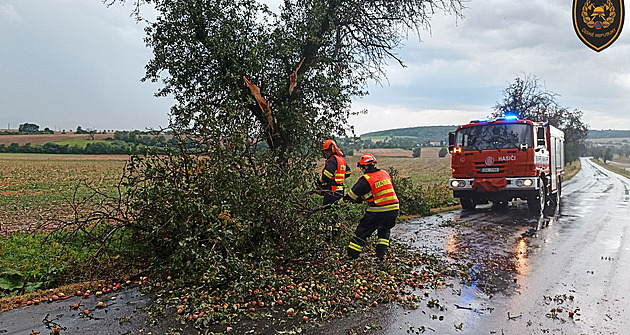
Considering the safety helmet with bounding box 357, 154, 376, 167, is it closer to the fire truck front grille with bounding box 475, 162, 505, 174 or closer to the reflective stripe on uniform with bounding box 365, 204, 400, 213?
the reflective stripe on uniform with bounding box 365, 204, 400, 213

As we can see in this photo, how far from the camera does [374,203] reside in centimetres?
704

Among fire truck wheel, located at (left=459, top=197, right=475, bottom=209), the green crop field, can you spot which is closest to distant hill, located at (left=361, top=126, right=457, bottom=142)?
the green crop field

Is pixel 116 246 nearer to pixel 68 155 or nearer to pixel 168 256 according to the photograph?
pixel 168 256

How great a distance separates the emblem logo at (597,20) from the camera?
6.16m

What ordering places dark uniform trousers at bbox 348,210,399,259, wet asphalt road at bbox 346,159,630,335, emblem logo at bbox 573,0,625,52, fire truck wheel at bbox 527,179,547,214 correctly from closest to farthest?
1. wet asphalt road at bbox 346,159,630,335
2. emblem logo at bbox 573,0,625,52
3. dark uniform trousers at bbox 348,210,399,259
4. fire truck wheel at bbox 527,179,547,214

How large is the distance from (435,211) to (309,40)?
23.7ft

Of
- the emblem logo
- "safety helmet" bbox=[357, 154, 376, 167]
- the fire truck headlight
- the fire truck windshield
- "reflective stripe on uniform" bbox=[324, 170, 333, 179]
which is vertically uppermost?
the emblem logo

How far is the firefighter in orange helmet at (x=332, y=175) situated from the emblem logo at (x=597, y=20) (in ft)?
14.3

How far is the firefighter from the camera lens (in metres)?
6.93

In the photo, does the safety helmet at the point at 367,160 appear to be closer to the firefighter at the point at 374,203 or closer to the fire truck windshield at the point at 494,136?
the firefighter at the point at 374,203

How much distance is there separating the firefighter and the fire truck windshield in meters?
7.50

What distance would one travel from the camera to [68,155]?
56.3 metres

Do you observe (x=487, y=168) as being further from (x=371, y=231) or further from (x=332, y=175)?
(x=371, y=231)

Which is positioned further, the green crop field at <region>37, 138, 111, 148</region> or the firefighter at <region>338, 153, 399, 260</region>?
the green crop field at <region>37, 138, 111, 148</region>
